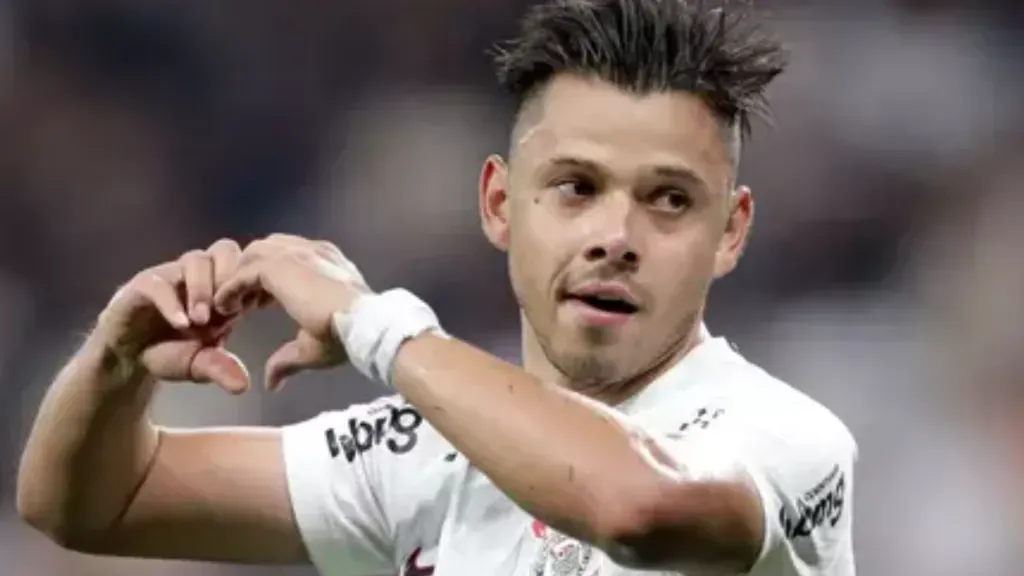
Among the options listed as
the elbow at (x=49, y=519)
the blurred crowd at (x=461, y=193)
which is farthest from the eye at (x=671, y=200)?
the blurred crowd at (x=461, y=193)

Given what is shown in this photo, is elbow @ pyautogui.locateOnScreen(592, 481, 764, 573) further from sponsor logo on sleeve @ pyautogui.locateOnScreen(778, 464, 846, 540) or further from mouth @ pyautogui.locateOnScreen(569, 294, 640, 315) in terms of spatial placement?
mouth @ pyautogui.locateOnScreen(569, 294, 640, 315)

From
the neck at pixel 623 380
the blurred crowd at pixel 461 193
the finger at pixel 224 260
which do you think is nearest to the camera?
the finger at pixel 224 260

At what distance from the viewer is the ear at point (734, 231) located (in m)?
1.56

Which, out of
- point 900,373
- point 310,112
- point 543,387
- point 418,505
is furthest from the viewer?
point 310,112

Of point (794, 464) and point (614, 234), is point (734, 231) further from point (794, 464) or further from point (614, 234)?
point (794, 464)

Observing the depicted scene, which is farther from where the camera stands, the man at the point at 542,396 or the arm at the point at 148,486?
the arm at the point at 148,486

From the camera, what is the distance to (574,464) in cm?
118

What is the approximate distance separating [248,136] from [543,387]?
1.81 m

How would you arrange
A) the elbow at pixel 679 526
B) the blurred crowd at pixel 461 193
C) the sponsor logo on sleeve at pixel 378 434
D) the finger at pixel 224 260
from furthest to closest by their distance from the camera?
the blurred crowd at pixel 461 193 < the sponsor logo on sleeve at pixel 378 434 < the finger at pixel 224 260 < the elbow at pixel 679 526

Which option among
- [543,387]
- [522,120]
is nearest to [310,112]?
[522,120]

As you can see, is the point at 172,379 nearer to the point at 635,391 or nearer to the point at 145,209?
the point at 635,391

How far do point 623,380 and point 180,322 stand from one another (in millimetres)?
408

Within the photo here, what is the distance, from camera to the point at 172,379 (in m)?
1.50

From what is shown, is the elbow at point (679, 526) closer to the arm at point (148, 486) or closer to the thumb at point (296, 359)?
the thumb at point (296, 359)
